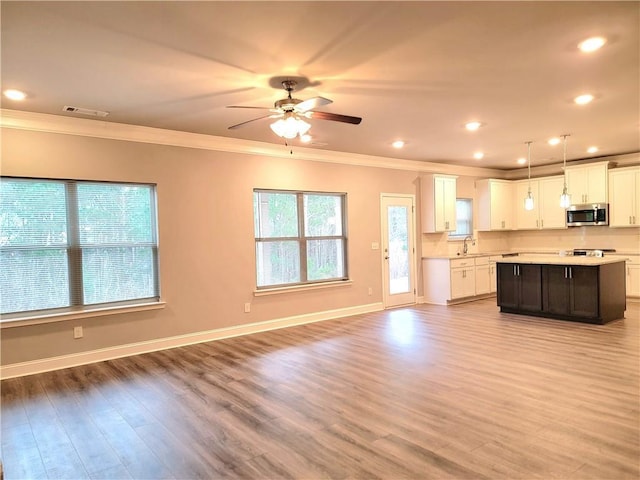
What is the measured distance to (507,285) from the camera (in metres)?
6.67

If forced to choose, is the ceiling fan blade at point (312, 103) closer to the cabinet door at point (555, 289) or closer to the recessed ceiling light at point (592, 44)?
the recessed ceiling light at point (592, 44)

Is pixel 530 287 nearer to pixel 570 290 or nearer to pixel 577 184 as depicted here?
pixel 570 290

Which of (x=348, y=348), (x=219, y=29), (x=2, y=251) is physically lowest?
(x=348, y=348)

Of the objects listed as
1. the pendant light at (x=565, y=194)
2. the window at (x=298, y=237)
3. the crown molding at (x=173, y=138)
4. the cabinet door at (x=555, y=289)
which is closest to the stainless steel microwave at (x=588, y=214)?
the pendant light at (x=565, y=194)

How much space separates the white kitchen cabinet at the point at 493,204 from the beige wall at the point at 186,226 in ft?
12.0

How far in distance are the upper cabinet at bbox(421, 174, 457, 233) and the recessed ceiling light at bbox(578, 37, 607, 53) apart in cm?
475

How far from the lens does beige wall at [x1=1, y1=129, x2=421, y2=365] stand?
14.2ft

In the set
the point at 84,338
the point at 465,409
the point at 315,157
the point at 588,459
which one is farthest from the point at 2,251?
the point at 588,459

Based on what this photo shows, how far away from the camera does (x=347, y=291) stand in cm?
694

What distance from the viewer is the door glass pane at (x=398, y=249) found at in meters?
7.59

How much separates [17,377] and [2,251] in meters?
1.27

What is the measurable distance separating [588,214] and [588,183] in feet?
1.91

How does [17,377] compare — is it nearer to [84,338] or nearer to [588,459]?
[84,338]

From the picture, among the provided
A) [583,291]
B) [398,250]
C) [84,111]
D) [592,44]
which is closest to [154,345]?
[84,111]
